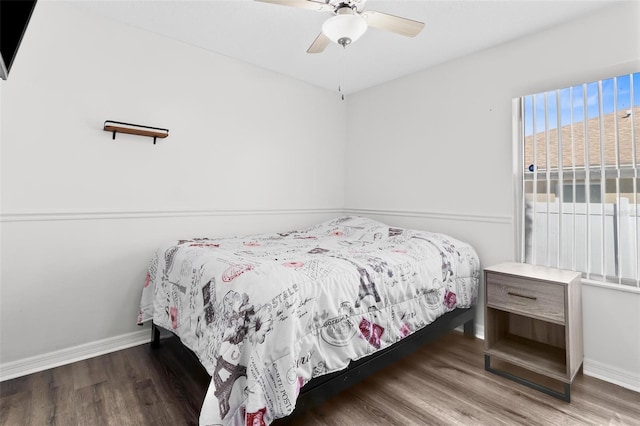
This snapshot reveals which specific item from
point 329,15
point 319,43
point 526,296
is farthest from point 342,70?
point 526,296

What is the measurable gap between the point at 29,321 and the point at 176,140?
5.04 ft

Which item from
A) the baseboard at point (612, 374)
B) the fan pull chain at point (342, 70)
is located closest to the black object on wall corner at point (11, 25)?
the fan pull chain at point (342, 70)

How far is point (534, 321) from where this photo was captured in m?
2.21

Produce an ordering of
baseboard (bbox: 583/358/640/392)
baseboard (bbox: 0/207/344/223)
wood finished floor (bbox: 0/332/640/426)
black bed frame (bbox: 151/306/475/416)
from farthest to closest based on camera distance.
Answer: baseboard (bbox: 0/207/344/223), baseboard (bbox: 583/358/640/392), wood finished floor (bbox: 0/332/640/426), black bed frame (bbox: 151/306/475/416)

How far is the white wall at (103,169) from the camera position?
6.57 feet

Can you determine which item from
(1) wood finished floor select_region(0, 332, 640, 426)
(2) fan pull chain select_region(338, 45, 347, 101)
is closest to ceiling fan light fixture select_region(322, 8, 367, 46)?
(2) fan pull chain select_region(338, 45, 347, 101)

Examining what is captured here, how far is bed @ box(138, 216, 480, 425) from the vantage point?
125 centimetres

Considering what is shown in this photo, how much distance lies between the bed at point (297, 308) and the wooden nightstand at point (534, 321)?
273 mm

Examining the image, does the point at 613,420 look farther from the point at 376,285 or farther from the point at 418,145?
the point at 418,145

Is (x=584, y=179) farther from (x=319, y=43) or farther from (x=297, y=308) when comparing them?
(x=297, y=308)

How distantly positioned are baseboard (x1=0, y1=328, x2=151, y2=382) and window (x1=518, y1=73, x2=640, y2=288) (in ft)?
9.67

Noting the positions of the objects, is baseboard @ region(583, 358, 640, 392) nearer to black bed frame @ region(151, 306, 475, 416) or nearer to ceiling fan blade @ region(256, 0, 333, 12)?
black bed frame @ region(151, 306, 475, 416)

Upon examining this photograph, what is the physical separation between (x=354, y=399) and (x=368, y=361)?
243 millimetres

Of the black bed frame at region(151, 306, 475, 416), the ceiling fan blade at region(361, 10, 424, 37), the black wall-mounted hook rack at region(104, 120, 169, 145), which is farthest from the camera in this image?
the black wall-mounted hook rack at region(104, 120, 169, 145)
